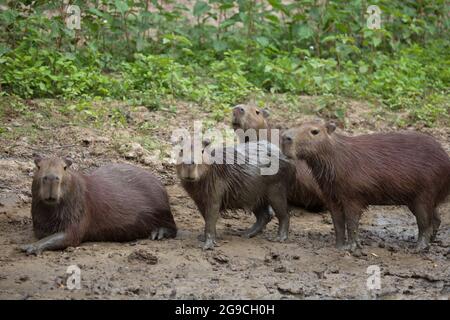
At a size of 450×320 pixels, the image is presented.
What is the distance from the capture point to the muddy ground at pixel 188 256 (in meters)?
6.82

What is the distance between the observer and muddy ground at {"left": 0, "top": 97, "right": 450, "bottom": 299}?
6816 mm

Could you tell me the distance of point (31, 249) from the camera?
7.42 m

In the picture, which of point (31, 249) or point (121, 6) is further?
point (121, 6)

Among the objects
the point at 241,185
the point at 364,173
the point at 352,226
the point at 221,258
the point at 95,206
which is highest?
the point at 364,173

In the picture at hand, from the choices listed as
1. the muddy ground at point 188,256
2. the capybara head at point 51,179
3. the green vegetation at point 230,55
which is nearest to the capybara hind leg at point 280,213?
the muddy ground at point 188,256

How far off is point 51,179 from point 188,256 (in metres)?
1.25

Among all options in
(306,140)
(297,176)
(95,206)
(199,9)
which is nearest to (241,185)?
(306,140)

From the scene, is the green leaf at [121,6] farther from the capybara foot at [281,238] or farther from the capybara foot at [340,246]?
the capybara foot at [340,246]

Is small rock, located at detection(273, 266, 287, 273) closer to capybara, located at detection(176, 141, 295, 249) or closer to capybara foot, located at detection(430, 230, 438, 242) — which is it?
capybara, located at detection(176, 141, 295, 249)

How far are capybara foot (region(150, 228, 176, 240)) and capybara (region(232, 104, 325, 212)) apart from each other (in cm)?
117

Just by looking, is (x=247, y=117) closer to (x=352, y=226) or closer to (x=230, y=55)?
(x=352, y=226)

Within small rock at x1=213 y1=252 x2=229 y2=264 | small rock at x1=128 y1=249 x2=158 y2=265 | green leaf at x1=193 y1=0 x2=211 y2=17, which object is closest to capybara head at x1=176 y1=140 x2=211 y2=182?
small rock at x1=213 y1=252 x2=229 y2=264
